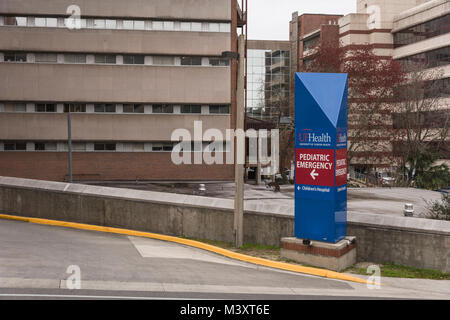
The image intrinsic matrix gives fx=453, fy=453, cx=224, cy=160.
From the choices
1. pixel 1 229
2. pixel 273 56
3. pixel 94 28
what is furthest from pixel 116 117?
pixel 273 56

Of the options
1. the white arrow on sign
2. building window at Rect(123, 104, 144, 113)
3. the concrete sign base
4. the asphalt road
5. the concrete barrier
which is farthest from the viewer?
building window at Rect(123, 104, 144, 113)

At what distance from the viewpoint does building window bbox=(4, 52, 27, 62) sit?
39.9 meters

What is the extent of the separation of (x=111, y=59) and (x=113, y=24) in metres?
3.09

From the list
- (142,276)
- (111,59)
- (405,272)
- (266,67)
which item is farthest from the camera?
(266,67)

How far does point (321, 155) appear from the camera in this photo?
37.5 feet

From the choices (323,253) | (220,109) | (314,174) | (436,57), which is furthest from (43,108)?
(436,57)

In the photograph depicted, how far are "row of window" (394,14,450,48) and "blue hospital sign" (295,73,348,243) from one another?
5138 centimetres

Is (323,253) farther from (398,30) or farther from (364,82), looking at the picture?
(398,30)

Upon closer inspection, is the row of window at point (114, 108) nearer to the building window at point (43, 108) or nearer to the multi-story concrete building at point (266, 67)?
the building window at point (43, 108)

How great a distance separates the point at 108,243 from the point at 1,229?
14.5 ft

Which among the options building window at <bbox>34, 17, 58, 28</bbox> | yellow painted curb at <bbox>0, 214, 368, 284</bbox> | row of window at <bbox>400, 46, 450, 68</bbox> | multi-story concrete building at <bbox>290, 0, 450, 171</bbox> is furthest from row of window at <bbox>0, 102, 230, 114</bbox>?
row of window at <bbox>400, 46, 450, 68</bbox>

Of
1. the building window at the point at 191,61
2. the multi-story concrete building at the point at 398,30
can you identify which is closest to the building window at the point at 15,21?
the building window at the point at 191,61

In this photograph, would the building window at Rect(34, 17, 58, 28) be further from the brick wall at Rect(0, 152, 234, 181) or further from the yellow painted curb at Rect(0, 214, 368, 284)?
the yellow painted curb at Rect(0, 214, 368, 284)

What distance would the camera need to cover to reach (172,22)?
134 ft
